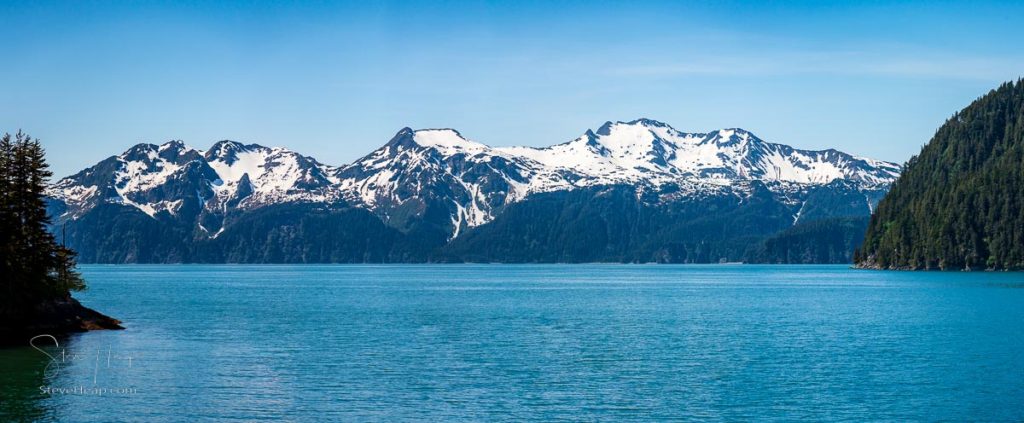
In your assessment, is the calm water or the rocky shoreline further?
the rocky shoreline

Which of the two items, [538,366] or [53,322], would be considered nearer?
[538,366]

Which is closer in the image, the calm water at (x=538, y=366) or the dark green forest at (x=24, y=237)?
the calm water at (x=538, y=366)

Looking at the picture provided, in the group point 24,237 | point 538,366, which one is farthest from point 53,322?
point 538,366

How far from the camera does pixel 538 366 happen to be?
64.4 meters

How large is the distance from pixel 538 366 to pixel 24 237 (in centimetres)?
4119

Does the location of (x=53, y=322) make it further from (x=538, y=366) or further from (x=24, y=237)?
(x=538, y=366)

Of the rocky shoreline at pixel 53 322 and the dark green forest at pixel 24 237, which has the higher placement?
the dark green forest at pixel 24 237

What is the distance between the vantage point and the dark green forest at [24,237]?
77.9 meters

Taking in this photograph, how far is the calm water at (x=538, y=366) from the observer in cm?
4966

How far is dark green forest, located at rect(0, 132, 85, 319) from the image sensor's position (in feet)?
255

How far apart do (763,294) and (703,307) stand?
37.7 m

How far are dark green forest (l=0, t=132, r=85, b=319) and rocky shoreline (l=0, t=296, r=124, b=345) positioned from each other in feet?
2.55

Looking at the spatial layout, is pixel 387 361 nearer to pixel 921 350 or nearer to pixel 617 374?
pixel 617 374

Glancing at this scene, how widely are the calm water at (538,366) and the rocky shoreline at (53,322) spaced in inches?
123
